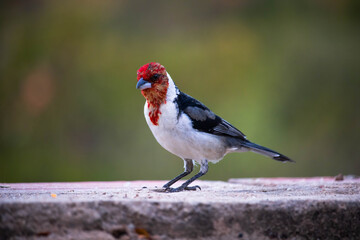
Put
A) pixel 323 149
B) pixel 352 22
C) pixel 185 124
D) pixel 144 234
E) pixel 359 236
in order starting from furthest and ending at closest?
1. pixel 352 22
2. pixel 323 149
3. pixel 185 124
4. pixel 359 236
5. pixel 144 234

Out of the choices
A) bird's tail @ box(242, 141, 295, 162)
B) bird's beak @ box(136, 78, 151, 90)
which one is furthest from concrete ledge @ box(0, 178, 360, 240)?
Result: bird's tail @ box(242, 141, 295, 162)

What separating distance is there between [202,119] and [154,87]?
16.9 inches

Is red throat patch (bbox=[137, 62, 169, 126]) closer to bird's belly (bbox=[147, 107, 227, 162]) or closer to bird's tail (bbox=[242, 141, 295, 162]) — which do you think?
bird's belly (bbox=[147, 107, 227, 162])

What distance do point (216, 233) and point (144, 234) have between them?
33 cm

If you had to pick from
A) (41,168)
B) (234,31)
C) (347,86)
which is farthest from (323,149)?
(41,168)

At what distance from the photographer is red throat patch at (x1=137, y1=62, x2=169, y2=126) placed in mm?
3605

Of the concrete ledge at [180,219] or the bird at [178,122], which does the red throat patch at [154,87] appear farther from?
the concrete ledge at [180,219]

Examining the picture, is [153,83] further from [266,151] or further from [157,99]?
[266,151]

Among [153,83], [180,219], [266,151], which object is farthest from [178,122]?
[180,219]

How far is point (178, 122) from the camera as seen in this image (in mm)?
3559

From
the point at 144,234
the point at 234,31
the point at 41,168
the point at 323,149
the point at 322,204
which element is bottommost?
the point at 41,168

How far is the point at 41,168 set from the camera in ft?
26.5

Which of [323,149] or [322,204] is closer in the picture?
[322,204]

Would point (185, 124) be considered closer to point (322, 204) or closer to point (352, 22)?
point (322, 204)
